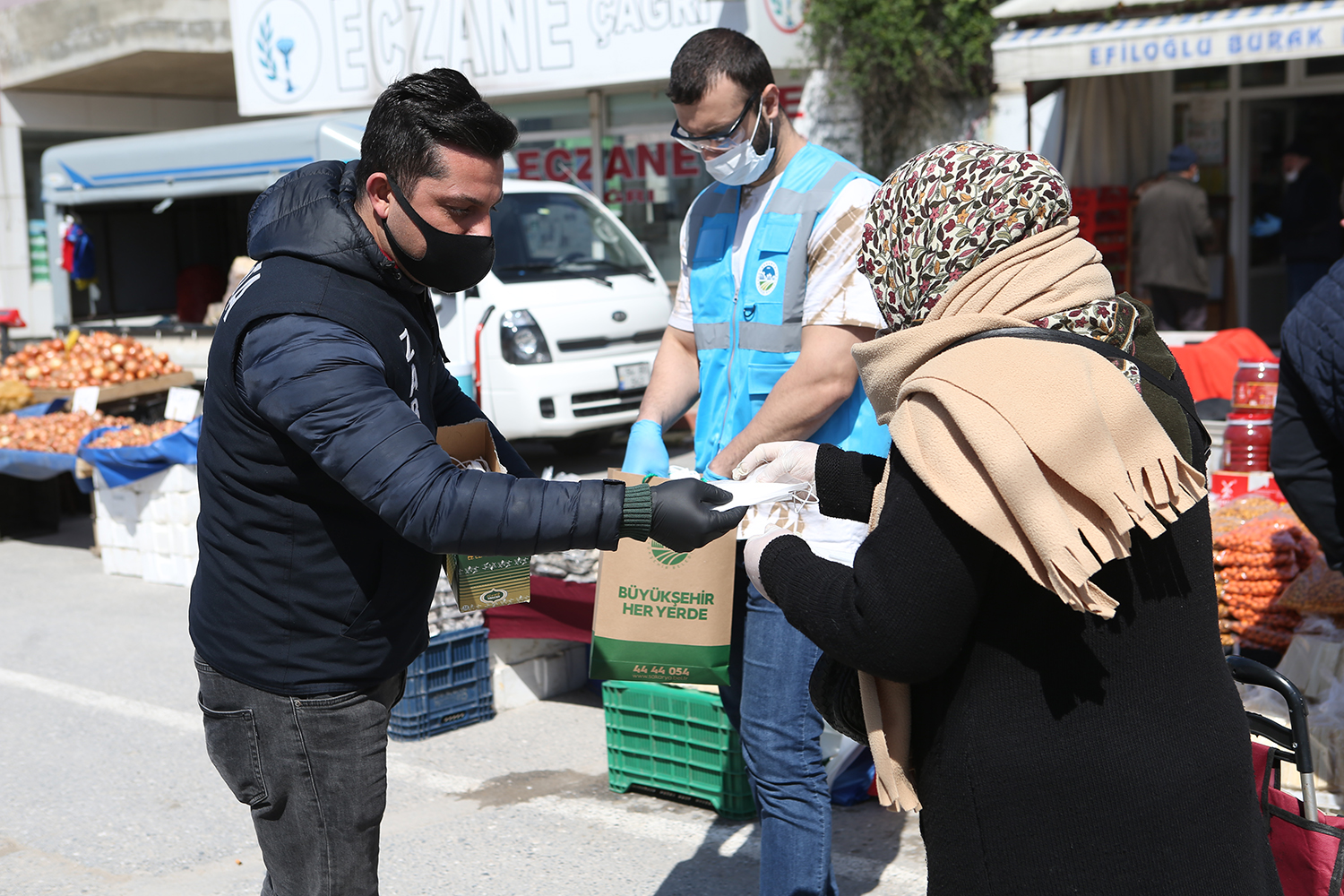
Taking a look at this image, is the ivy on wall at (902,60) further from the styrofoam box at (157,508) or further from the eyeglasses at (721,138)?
the eyeglasses at (721,138)

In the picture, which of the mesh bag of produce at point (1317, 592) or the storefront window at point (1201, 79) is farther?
the storefront window at point (1201, 79)

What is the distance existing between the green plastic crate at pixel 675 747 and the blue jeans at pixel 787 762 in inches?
42.8

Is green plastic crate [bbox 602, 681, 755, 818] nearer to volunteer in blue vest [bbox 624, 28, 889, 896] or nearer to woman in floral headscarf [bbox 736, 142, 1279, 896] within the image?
volunteer in blue vest [bbox 624, 28, 889, 896]

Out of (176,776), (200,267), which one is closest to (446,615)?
(176,776)

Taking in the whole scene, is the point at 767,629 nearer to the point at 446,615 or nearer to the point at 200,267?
the point at 446,615

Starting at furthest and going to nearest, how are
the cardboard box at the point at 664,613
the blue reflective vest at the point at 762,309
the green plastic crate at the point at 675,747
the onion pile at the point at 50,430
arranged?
the onion pile at the point at 50,430, the green plastic crate at the point at 675,747, the blue reflective vest at the point at 762,309, the cardboard box at the point at 664,613

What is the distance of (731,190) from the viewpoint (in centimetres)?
333

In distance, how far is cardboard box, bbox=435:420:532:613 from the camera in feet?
7.77

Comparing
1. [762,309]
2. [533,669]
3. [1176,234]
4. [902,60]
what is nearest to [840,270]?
[762,309]

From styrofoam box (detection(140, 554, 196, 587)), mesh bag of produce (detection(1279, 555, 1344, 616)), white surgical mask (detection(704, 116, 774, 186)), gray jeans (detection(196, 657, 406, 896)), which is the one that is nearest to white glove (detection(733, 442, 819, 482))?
gray jeans (detection(196, 657, 406, 896))

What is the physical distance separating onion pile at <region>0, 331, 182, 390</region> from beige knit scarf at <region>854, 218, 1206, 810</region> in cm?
909

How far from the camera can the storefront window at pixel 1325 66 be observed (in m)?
11.2

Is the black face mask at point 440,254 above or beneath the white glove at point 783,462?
above

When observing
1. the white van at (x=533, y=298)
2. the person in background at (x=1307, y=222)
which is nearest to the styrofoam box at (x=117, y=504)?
the white van at (x=533, y=298)
